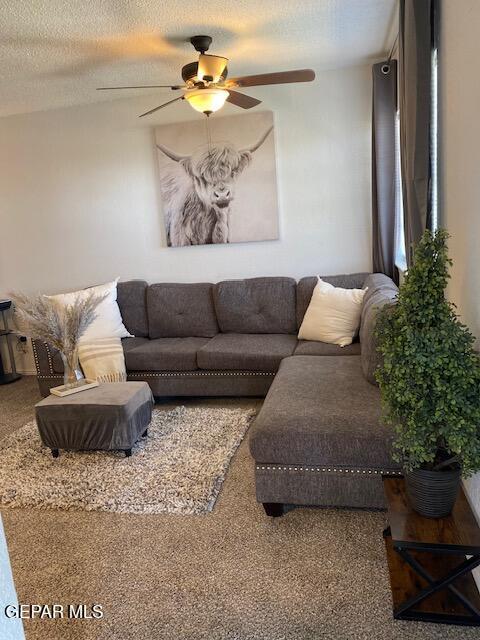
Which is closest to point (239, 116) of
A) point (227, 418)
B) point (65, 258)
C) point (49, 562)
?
point (65, 258)

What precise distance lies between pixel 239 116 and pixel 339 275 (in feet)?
5.39

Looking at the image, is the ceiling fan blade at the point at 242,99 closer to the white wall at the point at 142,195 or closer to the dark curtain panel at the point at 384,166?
the white wall at the point at 142,195

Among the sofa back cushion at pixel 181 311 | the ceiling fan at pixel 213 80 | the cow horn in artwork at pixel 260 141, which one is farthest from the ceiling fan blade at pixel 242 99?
the sofa back cushion at pixel 181 311

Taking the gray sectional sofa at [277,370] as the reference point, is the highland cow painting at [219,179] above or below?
above

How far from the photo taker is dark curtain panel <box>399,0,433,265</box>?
6.33ft

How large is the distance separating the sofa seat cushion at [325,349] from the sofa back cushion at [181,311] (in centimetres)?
95

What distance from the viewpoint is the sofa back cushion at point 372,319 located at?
2.35 meters

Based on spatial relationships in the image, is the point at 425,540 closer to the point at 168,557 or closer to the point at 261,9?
the point at 168,557

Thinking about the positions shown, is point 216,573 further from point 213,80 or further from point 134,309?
point 134,309

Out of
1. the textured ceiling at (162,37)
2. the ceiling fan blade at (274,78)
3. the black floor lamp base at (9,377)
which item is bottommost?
the black floor lamp base at (9,377)

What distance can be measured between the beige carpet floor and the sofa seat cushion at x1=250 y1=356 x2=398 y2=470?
0.33 meters

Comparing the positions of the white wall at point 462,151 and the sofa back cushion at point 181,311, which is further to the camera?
the sofa back cushion at point 181,311

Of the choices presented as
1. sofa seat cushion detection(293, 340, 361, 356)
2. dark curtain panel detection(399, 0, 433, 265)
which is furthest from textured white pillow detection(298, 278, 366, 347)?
dark curtain panel detection(399, 0, 433, 265)

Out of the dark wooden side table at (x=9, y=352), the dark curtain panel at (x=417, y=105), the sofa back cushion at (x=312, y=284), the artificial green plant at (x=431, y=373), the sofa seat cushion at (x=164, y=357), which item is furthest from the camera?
the dark wooden side table at (x=9, y=352)
